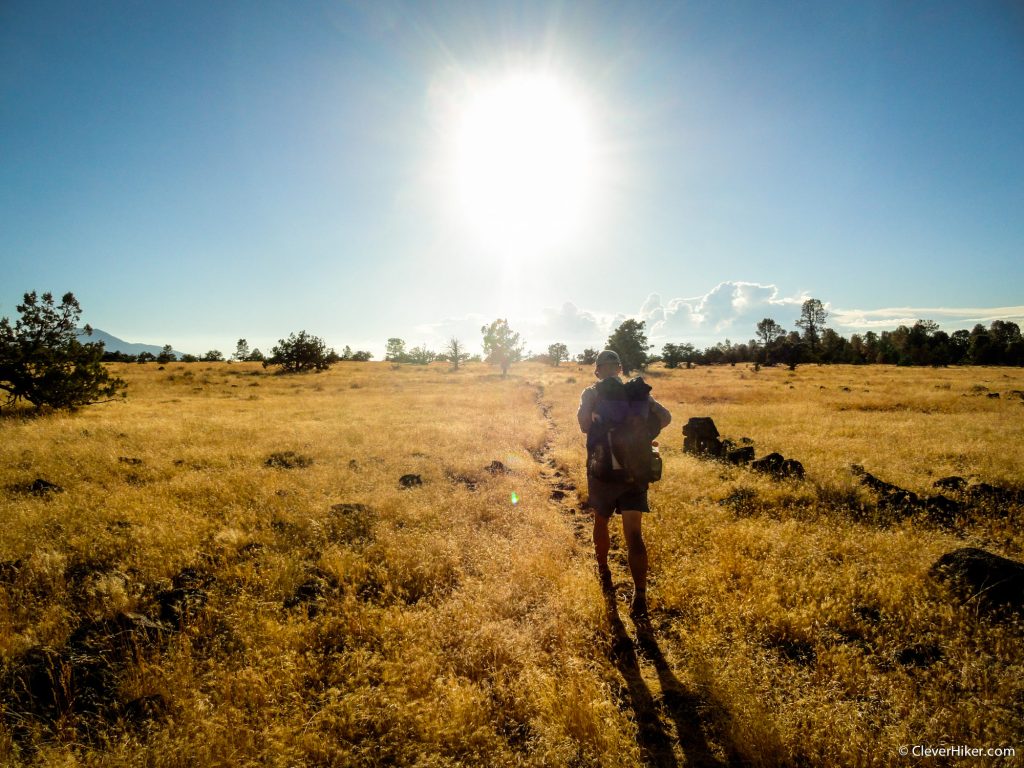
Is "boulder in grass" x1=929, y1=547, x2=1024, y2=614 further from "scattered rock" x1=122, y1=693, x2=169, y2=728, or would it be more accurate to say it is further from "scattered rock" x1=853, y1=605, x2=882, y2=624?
"scattered rock" x1=122, y1=693, x2=169, y2=728

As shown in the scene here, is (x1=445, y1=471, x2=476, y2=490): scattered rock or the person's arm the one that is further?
(x1=445, y1=471, x2=476, y2=490): scattered rock

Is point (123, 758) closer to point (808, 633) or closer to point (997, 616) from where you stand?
point (808, 633)

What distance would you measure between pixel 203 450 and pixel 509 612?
11.4 m

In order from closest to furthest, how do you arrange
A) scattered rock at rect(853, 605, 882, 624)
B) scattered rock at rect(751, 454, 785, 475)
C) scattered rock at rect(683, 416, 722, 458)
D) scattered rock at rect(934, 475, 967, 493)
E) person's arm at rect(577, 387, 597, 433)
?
scattered rock at rect(853, 605, 882, 624)
person's arm at rect(577, 387, 597, 433)
scattered rock at rect(934, 475, 967, 493)
scattered rock at rect(751, 454, 785, 475)
scattered rock at rect(683, 416, 722, 458)

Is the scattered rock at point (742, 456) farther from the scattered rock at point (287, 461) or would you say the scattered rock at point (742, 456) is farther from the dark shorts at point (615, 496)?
the scattered rock at point (287, 461)

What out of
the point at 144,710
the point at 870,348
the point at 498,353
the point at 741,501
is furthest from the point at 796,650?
the point at 870,348

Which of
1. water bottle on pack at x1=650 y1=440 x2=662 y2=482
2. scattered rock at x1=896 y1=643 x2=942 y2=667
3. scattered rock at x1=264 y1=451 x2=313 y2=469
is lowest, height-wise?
scattered rock at x1=896 y1=643 x2=942 y2=667

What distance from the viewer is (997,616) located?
4.85 meters

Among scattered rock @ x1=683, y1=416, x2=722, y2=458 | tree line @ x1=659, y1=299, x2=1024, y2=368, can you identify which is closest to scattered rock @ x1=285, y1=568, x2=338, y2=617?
scattered rock @ x1=683, y1=416, x2=722, y2=458

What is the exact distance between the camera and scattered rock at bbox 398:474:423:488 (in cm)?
998

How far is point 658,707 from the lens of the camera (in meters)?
3.98

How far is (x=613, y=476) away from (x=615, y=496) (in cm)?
31

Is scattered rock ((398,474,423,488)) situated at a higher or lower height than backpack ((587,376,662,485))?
lower

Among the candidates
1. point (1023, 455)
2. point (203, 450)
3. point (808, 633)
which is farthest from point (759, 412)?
point (203, 450)
